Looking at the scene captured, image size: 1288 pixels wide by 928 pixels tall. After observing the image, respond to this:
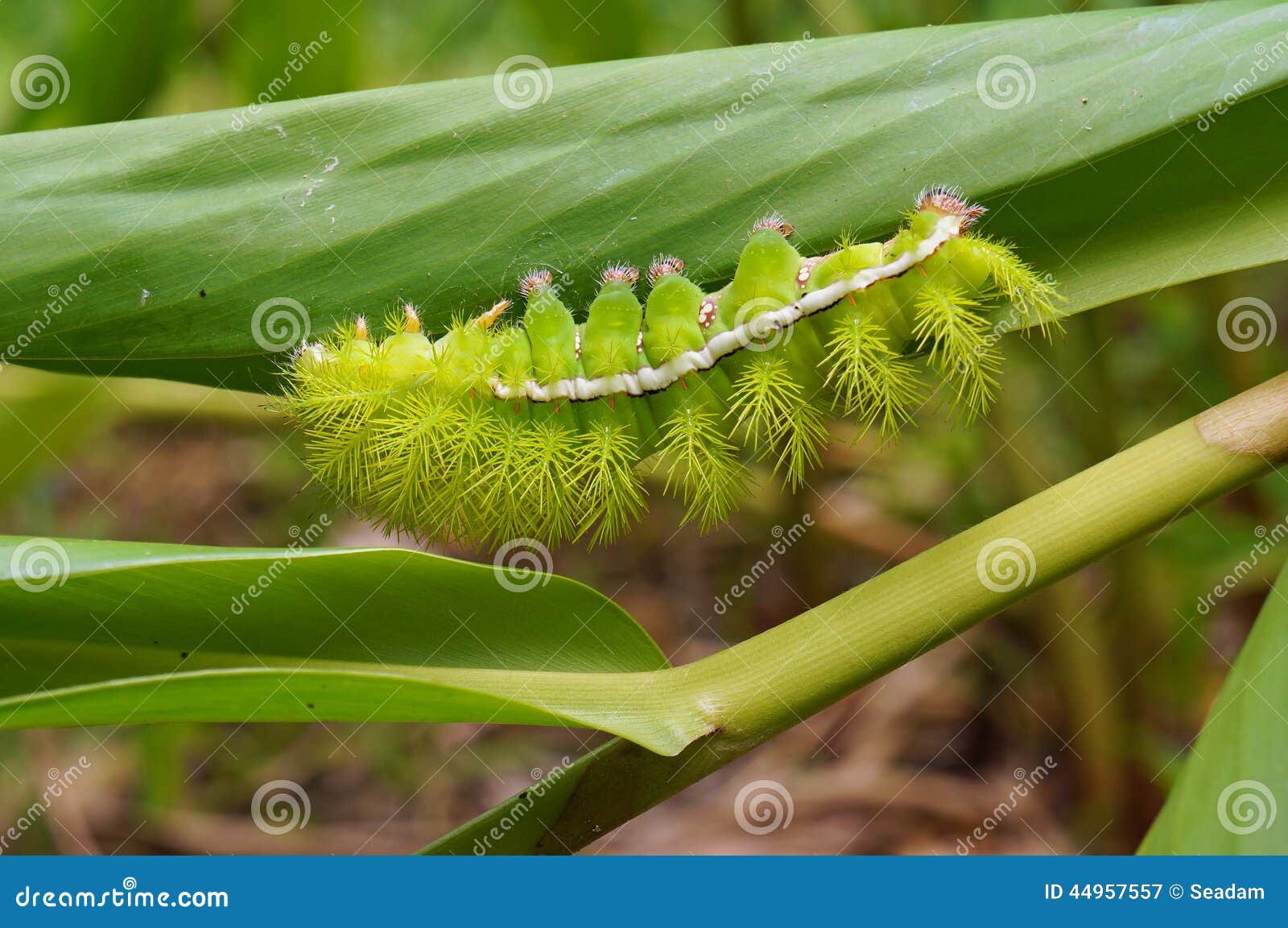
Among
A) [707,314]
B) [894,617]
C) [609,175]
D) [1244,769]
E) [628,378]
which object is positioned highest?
[609,175]

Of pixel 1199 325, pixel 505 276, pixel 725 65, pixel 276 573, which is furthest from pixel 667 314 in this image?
pixel 1199 325

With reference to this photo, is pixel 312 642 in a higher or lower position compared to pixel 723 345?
lower

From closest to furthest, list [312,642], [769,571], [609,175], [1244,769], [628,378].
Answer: [1244,769] < [312,642] < [609,175] < [628,378] < [769,571]

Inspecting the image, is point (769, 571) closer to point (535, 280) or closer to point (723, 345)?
point (723, 345)

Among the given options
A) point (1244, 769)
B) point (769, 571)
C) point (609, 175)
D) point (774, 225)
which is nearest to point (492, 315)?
point (609, 175)

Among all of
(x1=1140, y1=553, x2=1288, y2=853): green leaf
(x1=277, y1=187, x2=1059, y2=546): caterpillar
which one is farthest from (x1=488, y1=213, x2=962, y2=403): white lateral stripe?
(x1=1140, y1=553, x2=1288, y2=853): green leaf

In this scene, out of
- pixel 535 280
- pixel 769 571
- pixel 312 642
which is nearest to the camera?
pixel 312 642

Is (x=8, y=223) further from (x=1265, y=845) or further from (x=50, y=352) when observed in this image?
(x=1265, y=845)
